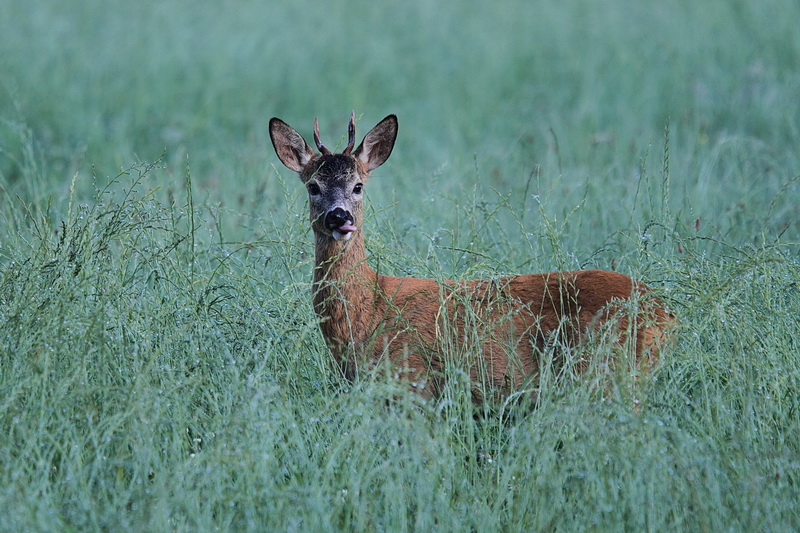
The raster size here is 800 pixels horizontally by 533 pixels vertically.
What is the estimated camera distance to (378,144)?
435 cm

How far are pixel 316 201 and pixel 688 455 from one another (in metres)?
1.86

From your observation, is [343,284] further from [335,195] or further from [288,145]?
[288,145]

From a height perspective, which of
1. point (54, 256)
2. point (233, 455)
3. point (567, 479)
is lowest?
point (567, 479)

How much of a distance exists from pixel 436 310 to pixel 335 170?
706 mm

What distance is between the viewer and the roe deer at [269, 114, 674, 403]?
3.61 metres

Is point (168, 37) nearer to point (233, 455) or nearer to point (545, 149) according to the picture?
point (545, 149)

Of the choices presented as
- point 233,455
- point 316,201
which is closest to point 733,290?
point 316,201

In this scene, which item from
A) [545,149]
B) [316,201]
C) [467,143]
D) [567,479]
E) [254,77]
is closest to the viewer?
[567,479]

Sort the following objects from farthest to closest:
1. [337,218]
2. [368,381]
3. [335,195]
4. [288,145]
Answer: [288,145] → [335,195] → [337,218] → [368,381]

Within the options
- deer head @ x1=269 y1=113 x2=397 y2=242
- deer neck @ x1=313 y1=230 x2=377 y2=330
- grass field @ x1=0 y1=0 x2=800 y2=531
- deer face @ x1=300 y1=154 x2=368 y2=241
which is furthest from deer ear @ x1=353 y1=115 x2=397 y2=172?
deer neck @ x1=313 y1=230 x2=377 y2=330

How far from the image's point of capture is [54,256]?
11.8 ft

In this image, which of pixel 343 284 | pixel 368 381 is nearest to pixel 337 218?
pixel 343 284

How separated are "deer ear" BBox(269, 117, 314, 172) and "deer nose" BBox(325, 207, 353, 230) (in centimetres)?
51

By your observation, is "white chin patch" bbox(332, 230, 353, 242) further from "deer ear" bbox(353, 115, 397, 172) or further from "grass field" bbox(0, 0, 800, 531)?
"deer ear" bbox(353, 115, 397, 172)
